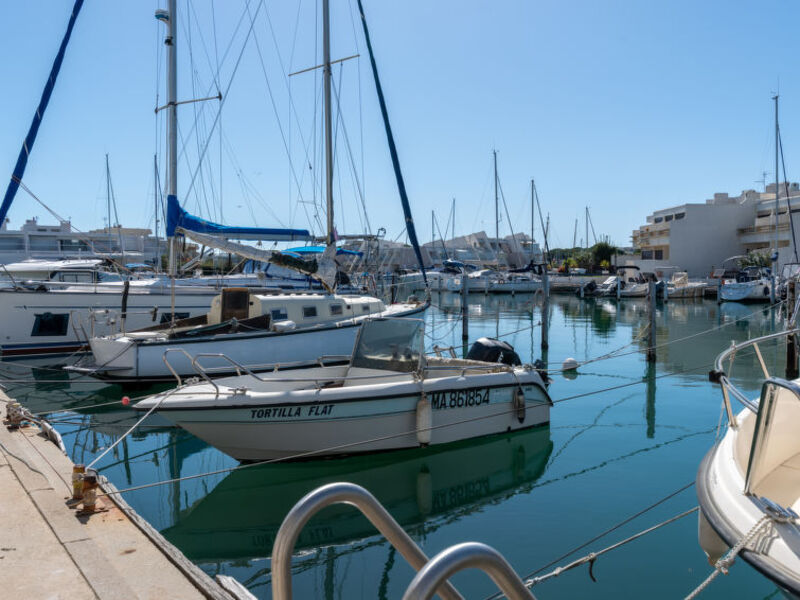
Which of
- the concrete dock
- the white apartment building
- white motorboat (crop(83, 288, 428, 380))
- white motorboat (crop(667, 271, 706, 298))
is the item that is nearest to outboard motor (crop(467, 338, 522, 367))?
white motorboat (crop(83, 288, 428, 380))

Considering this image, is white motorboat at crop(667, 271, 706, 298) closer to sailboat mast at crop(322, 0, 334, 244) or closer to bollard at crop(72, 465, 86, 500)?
sailboat mast at crop(322, 0, 334, 244)

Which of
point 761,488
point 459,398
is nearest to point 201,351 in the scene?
point 459,398

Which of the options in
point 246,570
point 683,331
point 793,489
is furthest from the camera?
point 683,331

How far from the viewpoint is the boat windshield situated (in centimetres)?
1084

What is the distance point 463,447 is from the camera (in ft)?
36.0

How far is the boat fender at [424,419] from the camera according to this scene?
10.2m

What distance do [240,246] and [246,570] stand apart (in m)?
13.6

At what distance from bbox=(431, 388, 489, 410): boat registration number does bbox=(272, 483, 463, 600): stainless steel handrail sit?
7.67m

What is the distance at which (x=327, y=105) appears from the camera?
20.0m

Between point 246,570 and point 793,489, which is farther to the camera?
point 246,570

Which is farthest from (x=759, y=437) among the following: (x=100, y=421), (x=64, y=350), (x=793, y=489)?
(x=64, y=350)

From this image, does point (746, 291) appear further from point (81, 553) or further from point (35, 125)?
point (81, 553)

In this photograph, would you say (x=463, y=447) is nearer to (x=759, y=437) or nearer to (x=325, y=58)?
(x=759, y=437)

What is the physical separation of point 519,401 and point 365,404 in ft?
11.1
